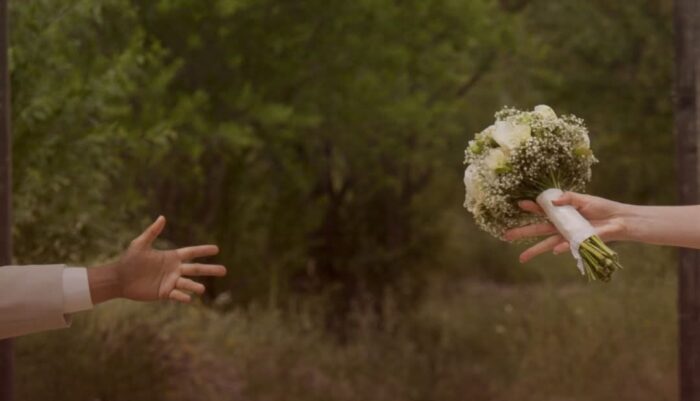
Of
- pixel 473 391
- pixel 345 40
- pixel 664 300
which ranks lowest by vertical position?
pixel 473 391

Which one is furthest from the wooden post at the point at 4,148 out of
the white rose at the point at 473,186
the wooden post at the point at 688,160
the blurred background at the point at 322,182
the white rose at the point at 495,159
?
the wooden post at the point at 688,160

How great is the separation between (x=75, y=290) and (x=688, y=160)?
3.74m

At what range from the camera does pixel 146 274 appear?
406cm

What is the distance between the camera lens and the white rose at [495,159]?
14.5 ft

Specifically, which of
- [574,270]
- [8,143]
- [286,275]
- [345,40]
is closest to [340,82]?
[345,40]

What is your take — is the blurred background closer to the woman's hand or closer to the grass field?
the grass field

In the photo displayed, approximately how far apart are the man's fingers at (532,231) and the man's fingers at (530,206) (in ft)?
0.20

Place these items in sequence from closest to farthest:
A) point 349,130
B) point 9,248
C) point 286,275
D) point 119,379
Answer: point 9,248 < point 119,379 < point 349,130 < point 286,275

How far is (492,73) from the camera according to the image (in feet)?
51.1

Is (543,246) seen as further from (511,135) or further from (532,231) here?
(511,135)

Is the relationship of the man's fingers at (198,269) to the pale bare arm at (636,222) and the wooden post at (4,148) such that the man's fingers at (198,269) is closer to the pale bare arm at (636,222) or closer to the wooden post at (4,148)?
the pale bare arm at (636,222)

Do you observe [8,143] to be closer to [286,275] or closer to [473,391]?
[473,391]

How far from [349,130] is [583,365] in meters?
3.75

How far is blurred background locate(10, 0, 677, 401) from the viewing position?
29.9 feet
